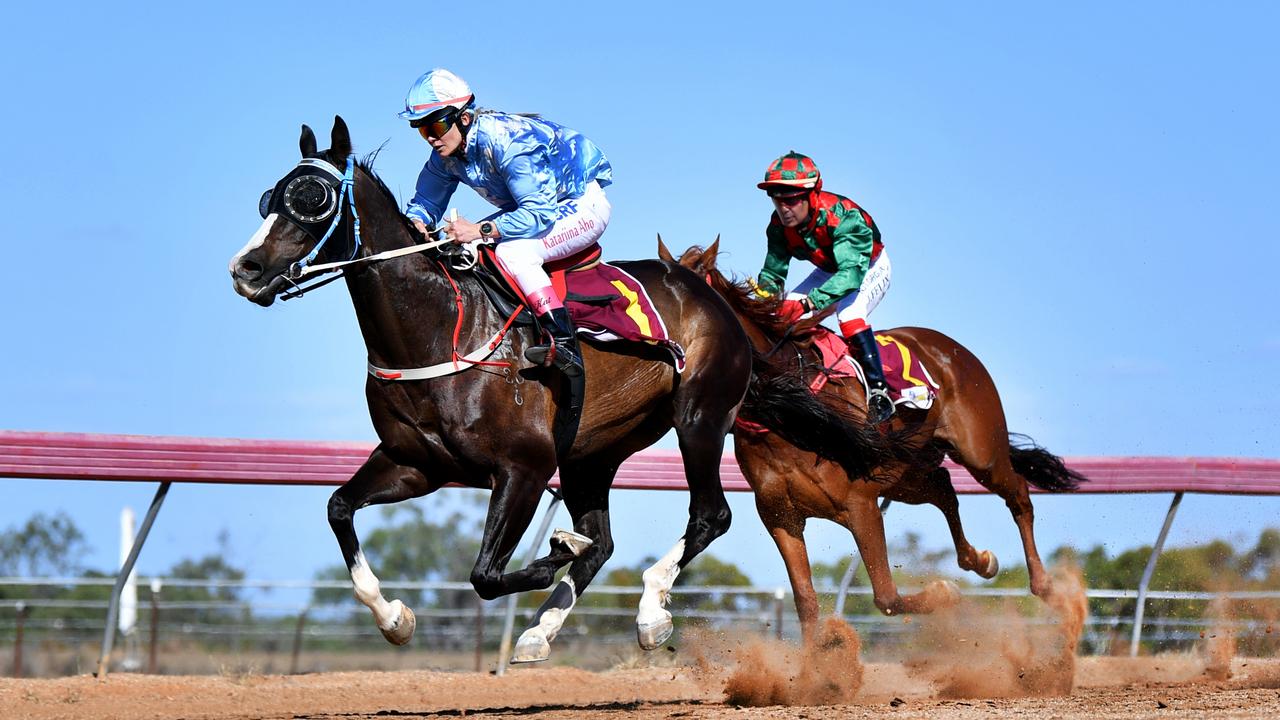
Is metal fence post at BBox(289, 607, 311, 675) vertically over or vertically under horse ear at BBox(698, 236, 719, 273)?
under

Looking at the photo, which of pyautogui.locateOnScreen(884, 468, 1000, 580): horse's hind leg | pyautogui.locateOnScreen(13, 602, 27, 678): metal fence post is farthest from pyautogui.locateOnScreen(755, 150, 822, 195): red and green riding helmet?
pyautogui.locateOnScreen(13, 602, 27, 678): metal fence post

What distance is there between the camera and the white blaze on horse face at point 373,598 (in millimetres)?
5535

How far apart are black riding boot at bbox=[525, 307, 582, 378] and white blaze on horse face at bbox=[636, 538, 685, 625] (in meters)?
0.99

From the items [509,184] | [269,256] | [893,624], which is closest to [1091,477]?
[893,624]

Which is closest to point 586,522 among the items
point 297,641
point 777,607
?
point 777,607

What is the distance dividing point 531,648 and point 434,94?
88.2 inches

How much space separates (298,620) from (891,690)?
430 centimetres

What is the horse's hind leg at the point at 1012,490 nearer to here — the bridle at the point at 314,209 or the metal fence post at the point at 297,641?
the bridle at the point at 314,209

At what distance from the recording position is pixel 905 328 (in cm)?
843

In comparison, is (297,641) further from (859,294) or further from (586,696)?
(859,294)

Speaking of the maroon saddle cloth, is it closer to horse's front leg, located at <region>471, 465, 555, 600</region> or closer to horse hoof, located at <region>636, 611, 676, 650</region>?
horse's front leg, located at <region>471, 465, 555, 600</region>

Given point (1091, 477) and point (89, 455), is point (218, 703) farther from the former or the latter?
point (1091, 477)

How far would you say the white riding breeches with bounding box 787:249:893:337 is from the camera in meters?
7.50

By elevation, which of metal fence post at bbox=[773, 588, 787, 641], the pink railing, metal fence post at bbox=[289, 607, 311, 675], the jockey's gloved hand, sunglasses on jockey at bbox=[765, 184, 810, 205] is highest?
sunglasses on jockey at bbox=[765, 184, 810, 205]
